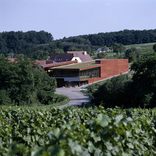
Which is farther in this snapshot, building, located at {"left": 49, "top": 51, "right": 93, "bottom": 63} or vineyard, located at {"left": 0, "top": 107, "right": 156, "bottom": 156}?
building, located at {"left": 49, "top": 51, "right": 93, "bottom": 63}

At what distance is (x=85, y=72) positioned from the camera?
91.4 m

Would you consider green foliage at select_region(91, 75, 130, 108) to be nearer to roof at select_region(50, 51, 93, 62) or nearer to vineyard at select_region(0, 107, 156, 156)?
vineyard at select_region(0, 107, 156, 156)

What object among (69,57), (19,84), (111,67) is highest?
(19,84)

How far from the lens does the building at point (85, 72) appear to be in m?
90.9

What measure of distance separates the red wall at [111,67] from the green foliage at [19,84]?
24529 mm

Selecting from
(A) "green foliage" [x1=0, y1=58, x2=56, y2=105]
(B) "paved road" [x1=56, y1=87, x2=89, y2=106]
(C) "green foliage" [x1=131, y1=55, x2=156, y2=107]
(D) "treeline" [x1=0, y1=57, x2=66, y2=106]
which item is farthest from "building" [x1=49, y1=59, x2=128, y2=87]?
(C) "green foliage" [x1=131, y1=55, x2=156, y2=107]

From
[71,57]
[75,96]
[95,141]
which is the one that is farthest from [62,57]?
[95,141]

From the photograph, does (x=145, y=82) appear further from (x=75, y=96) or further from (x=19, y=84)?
(x=75, y=96)

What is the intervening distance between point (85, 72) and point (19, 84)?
27.1 meters

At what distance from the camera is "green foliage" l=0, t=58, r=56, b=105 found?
6506 centimetres

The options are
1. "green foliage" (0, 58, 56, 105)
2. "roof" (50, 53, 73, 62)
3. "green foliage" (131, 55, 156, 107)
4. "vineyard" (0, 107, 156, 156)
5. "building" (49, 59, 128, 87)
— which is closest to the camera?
"vineyard" (0, 107, 156, 156)

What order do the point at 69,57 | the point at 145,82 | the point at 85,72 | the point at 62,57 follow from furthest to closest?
1. the point at 62,57
2. the point at 69,57
3. the point at 85,72
4. the point at 145,82

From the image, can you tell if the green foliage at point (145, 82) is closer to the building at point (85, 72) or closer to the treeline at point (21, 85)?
the treeline at point (21, 85)

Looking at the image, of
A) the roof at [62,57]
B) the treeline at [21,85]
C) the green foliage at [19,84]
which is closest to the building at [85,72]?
the treeline at [21,85]
